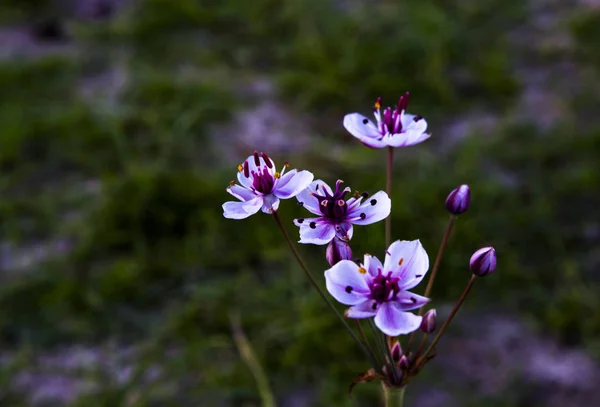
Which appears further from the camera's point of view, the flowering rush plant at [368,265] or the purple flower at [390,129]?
the purple flower at [390,129]

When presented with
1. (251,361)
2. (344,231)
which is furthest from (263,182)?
(251,361)

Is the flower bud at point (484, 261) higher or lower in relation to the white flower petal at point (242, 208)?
lower

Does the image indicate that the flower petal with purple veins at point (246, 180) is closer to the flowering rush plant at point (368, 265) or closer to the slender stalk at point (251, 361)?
the flowering rush plant at point (368, 265)

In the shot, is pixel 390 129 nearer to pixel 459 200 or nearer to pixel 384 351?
pixel 459 200

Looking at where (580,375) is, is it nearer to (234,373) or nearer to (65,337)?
(234,373)

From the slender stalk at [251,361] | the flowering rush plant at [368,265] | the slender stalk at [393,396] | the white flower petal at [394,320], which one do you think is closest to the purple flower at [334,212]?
the flowering rush plant at [368,265]

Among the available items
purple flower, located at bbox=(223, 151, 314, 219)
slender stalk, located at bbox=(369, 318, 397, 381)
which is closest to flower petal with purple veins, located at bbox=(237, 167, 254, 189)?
purple flower, located at bbox=(223, 151, 314, 219)

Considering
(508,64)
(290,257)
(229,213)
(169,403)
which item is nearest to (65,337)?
(169,403)
